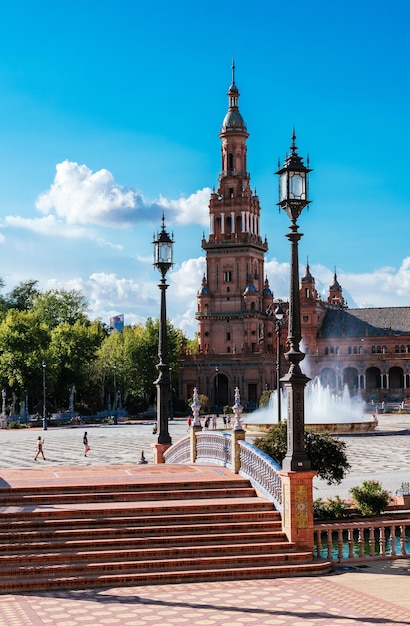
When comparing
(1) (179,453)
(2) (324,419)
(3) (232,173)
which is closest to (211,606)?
(1) (179,453)

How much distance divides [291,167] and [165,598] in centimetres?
855

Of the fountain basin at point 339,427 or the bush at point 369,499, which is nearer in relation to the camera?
the bush at point 369,499

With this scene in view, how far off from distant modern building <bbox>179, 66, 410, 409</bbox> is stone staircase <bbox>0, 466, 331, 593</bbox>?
8559 cm

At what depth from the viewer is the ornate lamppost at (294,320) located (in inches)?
653

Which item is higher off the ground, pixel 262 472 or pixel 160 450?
pixel 160 450

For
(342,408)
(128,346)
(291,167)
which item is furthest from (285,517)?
(128,346)

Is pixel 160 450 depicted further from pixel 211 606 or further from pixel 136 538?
pixel 211 606

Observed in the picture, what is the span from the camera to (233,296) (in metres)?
112

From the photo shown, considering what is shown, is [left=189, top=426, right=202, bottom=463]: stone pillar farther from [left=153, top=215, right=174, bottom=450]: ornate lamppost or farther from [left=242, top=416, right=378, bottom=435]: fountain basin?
[left=242, top=416, right=378, bottom=435]: fountain basin

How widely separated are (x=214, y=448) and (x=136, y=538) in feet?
20.6

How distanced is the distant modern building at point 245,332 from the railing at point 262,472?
83714 millimetres

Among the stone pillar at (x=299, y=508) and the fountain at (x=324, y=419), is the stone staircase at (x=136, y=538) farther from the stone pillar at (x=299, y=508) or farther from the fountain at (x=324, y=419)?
the fountain at (x=324, y=419)

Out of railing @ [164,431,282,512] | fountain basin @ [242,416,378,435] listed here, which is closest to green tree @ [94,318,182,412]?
fountain basin @ [242,416,378,435]

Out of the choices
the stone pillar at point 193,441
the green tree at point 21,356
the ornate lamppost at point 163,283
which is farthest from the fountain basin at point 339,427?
the stone pillar at point 193,441
